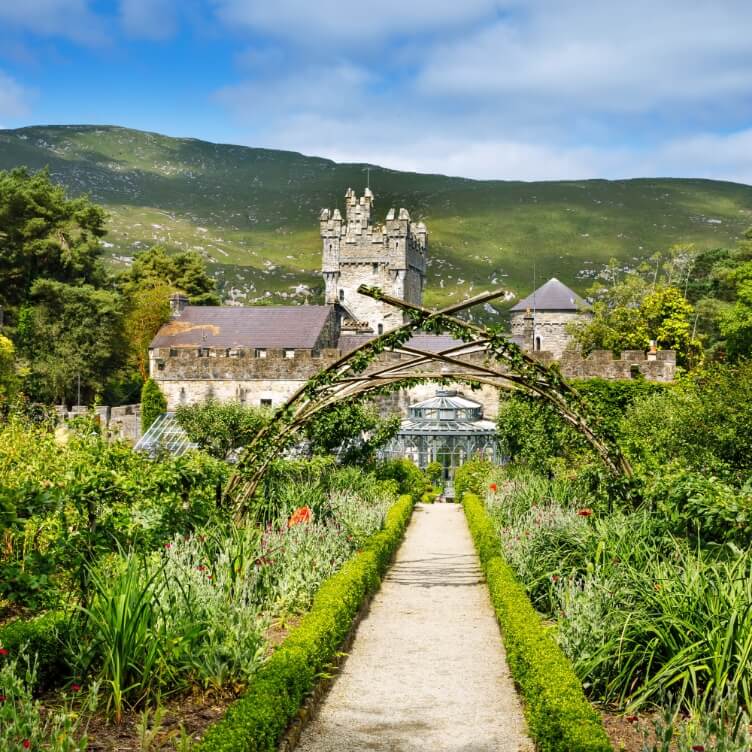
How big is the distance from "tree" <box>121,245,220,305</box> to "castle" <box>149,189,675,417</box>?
8.06 metres

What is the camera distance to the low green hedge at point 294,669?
17.5 ft

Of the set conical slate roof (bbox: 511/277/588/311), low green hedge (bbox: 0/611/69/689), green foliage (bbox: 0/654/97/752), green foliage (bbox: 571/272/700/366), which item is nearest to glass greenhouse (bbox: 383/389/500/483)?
green foliage (bbox: 571/272/700/366)

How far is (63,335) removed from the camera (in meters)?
45.6

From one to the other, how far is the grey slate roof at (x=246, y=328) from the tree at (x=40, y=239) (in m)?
9.48

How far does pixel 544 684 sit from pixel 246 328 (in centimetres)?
3585

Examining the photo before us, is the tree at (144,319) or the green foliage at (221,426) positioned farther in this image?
the tree at (144,319)

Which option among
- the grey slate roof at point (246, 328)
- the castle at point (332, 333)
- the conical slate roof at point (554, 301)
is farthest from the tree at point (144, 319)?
the conical slate roof at point (554, 301)

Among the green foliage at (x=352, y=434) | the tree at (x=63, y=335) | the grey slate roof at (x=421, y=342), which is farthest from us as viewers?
the tree at (x=63, y=335)

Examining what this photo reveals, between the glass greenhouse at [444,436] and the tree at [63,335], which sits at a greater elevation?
the tree at [63,335]

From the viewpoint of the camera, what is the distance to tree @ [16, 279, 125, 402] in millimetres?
45344

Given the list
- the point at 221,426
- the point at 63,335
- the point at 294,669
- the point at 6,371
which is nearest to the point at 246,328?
the point at 63,335

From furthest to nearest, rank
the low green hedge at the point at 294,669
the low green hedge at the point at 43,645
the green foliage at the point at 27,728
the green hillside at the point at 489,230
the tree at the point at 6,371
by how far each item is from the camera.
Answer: the green hillside at the point at 489,230, the tree at the point at 6,371, the low green hedge at the point at 43,645, the low green hedge at the point at 294,669, the green foliage at the point at 27,728

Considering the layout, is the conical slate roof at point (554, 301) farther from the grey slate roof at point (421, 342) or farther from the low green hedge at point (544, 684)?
the low green hedge at point (544, 684)

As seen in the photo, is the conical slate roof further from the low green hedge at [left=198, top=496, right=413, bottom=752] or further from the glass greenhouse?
the low green hedge at [left=198, top=496, right=413, bottom=752]
